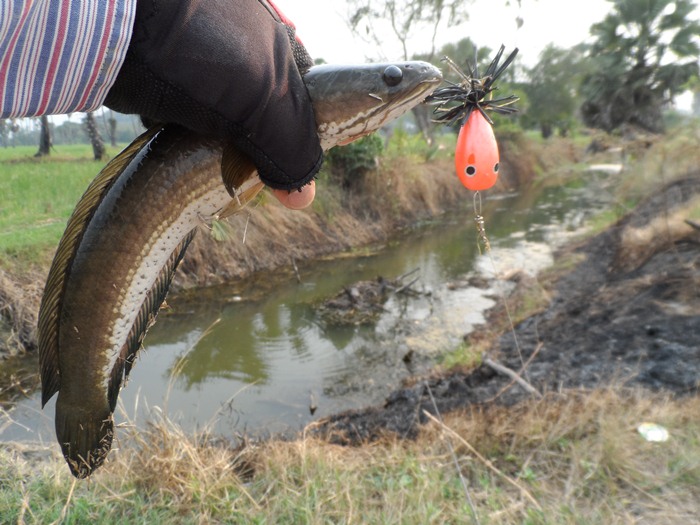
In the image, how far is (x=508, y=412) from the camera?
4.49 metres

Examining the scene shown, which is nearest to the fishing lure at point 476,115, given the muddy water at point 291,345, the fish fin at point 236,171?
the fish fin at point 236,171

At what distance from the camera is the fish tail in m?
1.64

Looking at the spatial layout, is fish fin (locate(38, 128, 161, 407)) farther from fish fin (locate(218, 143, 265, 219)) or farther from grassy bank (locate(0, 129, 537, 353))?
grassy bank (locate(0, 129, 537, 353))

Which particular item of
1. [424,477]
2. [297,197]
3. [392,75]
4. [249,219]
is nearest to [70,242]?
[297,197]

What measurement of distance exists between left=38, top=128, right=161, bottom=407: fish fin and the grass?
5.83 ft

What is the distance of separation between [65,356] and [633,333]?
6778mm

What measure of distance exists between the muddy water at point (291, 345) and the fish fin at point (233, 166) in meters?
2.58

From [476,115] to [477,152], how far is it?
0.51ft

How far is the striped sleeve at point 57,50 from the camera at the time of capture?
103 cm

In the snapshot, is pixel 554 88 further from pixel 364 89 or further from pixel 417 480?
pixel 364 89

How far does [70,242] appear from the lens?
5.12 feet

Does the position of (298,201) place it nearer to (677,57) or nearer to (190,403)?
(190,403)

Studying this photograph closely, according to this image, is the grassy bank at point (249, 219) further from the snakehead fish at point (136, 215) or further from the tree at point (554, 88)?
the tree at point (554, 88)

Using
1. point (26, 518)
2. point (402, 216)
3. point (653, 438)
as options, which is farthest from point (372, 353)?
point (402, 216)
